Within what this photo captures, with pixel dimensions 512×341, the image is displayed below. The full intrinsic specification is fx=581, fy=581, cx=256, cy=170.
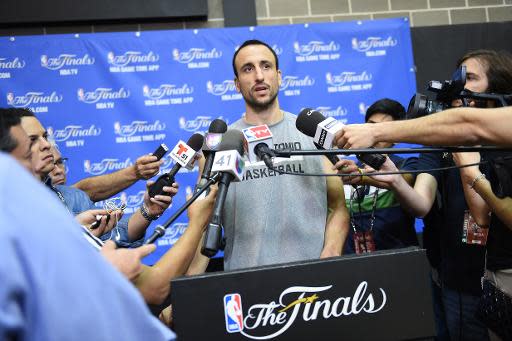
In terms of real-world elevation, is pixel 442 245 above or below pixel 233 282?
below

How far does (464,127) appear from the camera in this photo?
73.6 inches

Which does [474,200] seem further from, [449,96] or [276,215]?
[276,215]

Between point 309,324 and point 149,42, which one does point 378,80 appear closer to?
point 149,42

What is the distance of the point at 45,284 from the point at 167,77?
10.6ft

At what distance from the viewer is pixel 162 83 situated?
378 cm

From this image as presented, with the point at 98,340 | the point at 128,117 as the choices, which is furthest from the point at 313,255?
the point at 128,117

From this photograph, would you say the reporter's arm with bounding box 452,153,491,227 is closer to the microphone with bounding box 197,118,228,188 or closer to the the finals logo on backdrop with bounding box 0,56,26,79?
the microphone with bounding box 197,118,228,188

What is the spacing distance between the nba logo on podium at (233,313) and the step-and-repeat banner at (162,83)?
2.16m

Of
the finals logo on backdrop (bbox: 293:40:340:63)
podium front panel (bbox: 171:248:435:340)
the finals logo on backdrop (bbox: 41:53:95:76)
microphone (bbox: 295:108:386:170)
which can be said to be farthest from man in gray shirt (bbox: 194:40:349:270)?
the finals logo on backdrop (bbox: 41:53:95:76)

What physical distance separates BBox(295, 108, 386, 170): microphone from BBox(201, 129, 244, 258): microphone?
0.25m

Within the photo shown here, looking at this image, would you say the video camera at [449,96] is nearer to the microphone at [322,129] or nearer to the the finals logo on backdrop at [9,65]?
the microphone at [322,129]

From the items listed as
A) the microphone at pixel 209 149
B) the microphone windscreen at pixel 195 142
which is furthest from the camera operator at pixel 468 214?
the microphone at pixel 209 149

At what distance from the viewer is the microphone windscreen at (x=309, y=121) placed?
1936mm

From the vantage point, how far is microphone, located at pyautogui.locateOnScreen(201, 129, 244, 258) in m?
1.47
